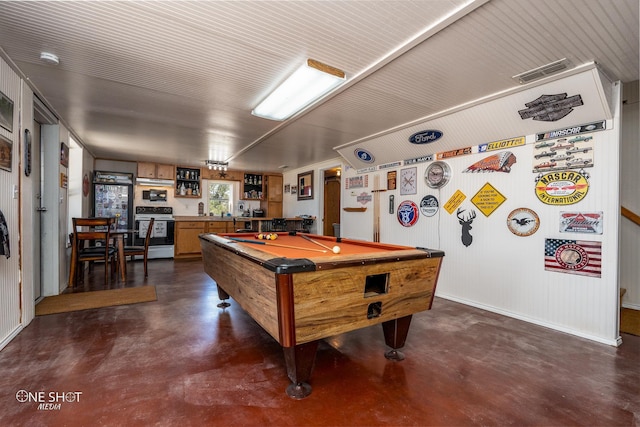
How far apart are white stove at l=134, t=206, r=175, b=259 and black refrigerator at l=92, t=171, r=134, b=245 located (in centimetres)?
20

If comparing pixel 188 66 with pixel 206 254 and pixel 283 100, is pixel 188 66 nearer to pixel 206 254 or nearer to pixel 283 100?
pixel 283 100

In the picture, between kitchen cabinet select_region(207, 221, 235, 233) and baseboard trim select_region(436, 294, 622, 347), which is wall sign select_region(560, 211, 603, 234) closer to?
baseboard trim select_region(436, 294, 622, 347)

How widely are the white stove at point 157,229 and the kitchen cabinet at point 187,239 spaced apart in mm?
138

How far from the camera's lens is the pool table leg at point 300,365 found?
1711 millimetres

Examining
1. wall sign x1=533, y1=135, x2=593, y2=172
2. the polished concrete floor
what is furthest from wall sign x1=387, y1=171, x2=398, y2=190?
the polished concrete floor

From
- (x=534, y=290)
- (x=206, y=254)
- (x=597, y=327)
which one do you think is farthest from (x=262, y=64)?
(x=597, y=327)

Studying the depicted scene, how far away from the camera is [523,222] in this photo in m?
3.12

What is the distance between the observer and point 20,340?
2.38 meters

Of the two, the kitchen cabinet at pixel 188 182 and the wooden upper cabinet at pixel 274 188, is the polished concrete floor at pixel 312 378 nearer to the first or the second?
the kitchen cabinet at pixel 188 182

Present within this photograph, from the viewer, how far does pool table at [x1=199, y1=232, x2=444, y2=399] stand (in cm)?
158

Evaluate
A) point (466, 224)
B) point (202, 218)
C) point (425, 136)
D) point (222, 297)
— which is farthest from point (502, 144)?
point (202, 218)

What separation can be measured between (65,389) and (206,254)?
1.68 m

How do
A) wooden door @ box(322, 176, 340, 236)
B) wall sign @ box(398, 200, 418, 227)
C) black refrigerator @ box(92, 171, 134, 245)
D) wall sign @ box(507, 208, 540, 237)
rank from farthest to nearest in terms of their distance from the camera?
wooden door @ box(322, 176, 340, 236) → black refrigerator @ box(92, 171, 134, 245) → wall sign @ box(398, 200, 418, 227) → wall sign @ box(507, 208, 540, 237)

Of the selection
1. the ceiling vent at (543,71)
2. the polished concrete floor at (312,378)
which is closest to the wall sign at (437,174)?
the ceiling vent at (543,71)
